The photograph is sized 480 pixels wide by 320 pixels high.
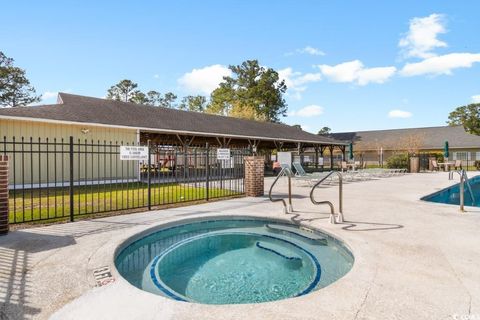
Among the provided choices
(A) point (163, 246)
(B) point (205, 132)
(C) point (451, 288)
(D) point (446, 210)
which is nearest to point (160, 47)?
(B) point (205, 132)

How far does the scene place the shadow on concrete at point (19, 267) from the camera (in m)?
2.79

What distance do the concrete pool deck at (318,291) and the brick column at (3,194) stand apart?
0.22m

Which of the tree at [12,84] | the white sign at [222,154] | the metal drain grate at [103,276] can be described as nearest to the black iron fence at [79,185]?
the white sign at [222,154]

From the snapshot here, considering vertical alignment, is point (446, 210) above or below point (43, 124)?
below

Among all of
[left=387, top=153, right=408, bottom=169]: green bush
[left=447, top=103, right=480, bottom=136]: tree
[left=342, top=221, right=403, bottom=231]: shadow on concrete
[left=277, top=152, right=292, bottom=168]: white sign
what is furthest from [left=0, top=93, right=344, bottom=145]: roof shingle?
[left=447, top=103, right=480, bottom=136]: tree

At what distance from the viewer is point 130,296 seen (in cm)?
304

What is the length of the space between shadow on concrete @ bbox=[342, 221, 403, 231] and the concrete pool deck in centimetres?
2

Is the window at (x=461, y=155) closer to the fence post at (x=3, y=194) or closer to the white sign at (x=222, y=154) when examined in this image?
the white sign at (x=222, y=154)

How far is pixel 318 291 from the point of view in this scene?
313 cm

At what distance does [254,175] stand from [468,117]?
68.2m

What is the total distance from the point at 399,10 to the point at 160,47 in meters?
13.2

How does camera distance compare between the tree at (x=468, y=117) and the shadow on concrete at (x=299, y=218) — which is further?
the tree at (x=468, y=117)

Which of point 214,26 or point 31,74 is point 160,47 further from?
point 31,74

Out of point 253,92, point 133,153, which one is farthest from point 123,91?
point 133,153
